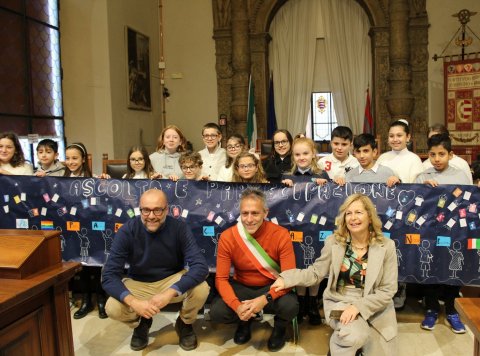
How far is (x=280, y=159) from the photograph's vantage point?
14.7ft

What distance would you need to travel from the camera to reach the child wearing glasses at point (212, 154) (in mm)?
4711

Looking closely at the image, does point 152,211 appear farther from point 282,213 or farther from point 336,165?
point 336,165

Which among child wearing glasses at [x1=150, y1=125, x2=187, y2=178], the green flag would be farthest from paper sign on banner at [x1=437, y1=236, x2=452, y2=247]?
the green flag

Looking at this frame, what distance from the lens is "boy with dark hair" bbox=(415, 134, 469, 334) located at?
11.5 ft

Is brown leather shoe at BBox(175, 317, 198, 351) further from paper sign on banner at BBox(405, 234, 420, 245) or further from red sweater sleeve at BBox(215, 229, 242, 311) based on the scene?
paper sign on banner at BBox(405, 234, 420, 245)

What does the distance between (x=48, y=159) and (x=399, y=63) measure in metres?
8.01

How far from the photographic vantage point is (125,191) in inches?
155

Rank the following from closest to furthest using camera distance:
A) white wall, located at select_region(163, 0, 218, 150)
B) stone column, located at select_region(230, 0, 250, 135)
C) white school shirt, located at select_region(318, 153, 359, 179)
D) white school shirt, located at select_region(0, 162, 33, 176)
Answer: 1. white school shirt, located at select_region(318, 153, 359, 179)
2. white school shirt, located at select_region(0, 162, 33, 176)
3. stone column, located at select_region(230, 0, 250, 135)
4. white wall, located at select_region(163, 0, 218, 150)

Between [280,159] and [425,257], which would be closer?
[425,257]

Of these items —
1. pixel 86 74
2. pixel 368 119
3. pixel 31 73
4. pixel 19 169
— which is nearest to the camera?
pixel 19 169

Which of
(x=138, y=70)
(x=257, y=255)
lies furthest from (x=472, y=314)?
(x=138, y=70)

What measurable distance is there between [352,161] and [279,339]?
1743 millimetres

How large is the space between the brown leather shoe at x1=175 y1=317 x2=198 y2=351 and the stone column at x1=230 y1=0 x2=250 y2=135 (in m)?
7.74

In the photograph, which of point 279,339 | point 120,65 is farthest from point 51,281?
point 120,65
